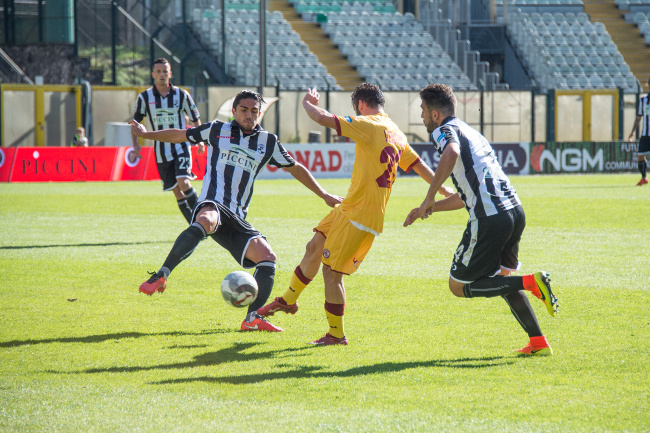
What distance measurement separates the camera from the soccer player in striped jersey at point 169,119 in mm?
10602

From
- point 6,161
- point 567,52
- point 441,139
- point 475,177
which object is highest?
point 567,52

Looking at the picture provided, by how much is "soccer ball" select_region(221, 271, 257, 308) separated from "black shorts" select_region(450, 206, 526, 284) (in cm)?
144

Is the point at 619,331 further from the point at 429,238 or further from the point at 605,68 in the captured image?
the point at 605,68

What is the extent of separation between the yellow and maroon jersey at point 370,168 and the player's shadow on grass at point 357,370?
0.99 metres

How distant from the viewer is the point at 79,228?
12.6 metres

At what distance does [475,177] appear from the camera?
5.21 meters

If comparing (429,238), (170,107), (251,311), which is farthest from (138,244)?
(251,311)

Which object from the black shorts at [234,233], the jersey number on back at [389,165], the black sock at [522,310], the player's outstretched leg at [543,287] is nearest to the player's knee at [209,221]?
the black shorts at [234,233]

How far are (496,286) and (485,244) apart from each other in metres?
0.26

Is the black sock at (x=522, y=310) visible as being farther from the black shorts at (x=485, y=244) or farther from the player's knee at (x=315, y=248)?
the player's knee at (x=315, y=248)

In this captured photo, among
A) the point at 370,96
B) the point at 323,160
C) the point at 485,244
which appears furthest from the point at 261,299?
the point at 323,160

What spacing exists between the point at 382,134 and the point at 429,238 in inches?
239

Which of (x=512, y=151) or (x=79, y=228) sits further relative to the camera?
(x=512, y=151)

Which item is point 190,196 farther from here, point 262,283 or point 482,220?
point 482,220
